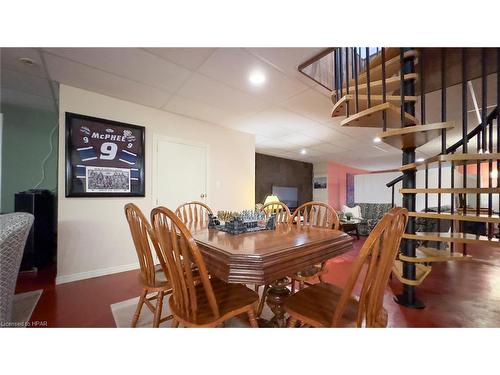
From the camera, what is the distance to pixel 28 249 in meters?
2.39

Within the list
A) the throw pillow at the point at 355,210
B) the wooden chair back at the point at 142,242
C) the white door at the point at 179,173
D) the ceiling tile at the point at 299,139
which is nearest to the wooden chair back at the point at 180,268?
the wooden chair back at the point at 142,242

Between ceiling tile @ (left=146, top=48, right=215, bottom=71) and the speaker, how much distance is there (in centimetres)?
237

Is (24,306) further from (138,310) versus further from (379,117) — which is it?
(379,117)

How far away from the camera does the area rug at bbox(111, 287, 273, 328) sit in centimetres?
138

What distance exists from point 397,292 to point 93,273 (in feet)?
10.8

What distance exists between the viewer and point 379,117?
168 cm

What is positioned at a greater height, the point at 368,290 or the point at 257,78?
the point at 257,78

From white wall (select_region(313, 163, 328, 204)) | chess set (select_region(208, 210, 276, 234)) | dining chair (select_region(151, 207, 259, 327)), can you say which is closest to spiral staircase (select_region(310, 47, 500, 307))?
chess set (select_region(208, 210, 276, 234))

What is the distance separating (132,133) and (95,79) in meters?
0.67

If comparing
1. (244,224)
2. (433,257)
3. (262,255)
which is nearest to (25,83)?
(244,224)

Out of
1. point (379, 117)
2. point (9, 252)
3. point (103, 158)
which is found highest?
point (379, 117)
